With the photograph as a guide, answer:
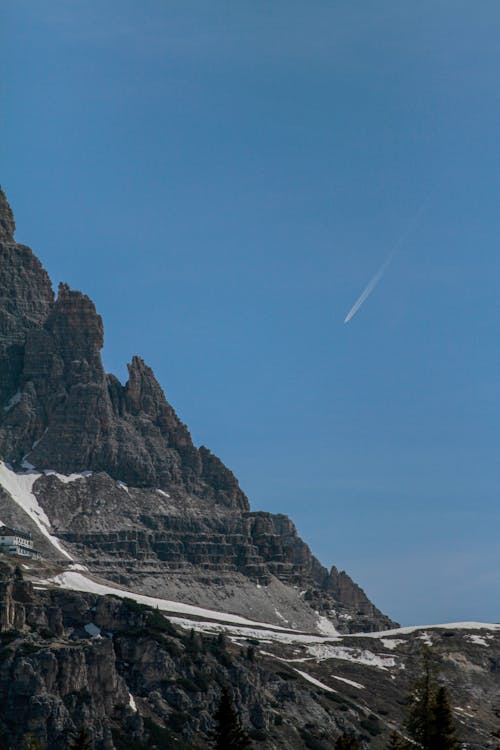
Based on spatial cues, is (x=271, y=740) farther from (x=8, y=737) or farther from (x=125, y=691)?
(x=8, y=737)

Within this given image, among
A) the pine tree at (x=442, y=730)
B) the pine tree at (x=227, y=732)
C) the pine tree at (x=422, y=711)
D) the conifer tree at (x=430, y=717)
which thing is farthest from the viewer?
the pine tree at (x=422, y=711)

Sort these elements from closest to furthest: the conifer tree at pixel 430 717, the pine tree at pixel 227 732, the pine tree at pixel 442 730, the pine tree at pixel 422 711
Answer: the pine tree at pixel 442 730
the conifer tree at pixel 430 717
the pine tree at pixel 227 732
the pine tree at pixel 422 711

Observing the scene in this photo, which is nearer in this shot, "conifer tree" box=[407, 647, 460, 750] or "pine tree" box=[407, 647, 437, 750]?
"conifer tree" box=[407, 647, 460, 750]

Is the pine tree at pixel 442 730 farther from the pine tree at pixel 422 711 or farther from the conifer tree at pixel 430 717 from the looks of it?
the pine tree at pixel 422 711

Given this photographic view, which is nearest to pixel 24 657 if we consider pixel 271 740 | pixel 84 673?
pixel 84 673

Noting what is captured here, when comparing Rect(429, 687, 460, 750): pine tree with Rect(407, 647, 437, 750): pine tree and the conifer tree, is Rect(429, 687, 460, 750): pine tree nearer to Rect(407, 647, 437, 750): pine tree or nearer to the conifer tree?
the conifer tree

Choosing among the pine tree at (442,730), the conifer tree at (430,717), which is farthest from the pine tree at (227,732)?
the pine tree at (442,730)

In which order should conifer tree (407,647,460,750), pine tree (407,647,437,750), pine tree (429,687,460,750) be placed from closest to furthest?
pine tree (429,687,460,750), conifer tree (407,647,460,750), pine tree (407,647,437,750)

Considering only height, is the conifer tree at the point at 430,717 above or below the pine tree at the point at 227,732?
above

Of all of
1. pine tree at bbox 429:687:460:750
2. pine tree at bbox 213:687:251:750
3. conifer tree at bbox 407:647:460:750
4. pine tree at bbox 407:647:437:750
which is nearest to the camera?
pine tree at bbox 429:687:460:750

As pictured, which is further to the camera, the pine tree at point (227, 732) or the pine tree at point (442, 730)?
the pine tree at point (227, 732)

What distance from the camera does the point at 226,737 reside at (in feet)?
330

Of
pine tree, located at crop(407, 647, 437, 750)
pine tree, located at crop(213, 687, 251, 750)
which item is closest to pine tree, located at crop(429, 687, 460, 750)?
pine tree, located at crop(407, 647, 437, 750)

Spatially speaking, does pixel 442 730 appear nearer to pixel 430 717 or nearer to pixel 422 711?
pixel 430 717
